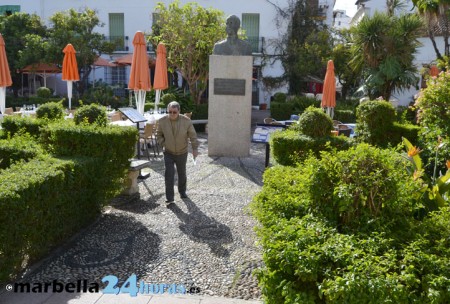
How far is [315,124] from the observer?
7496mm

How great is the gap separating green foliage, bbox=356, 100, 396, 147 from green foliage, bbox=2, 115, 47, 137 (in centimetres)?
565

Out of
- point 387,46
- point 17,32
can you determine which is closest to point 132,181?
point 387,46

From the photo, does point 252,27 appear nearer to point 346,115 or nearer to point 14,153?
point 346,115

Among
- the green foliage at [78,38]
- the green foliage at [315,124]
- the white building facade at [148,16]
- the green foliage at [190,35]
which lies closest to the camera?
the green foliage at [315,124]

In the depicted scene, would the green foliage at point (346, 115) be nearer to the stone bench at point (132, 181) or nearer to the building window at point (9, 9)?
the stone bench at point (132, 181)

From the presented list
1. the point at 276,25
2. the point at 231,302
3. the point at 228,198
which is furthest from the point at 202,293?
the point at 276,25

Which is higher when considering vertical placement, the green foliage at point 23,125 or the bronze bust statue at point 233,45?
the bronze bust statue at point 233,45

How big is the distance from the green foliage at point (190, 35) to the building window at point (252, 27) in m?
9.58

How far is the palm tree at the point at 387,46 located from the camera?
17.8 meters

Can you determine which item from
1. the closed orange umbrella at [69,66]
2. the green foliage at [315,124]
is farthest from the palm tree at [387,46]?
the green foliage at [315,124]

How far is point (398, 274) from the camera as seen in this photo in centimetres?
288

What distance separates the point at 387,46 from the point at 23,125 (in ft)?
45.8

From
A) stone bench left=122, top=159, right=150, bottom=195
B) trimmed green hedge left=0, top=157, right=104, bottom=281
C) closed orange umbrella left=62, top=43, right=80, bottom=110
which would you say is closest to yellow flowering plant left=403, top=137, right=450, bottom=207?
trimmed green hedge left=0, top=157, right=104, bottom=281

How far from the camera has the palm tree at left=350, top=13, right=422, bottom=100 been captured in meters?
17.8
